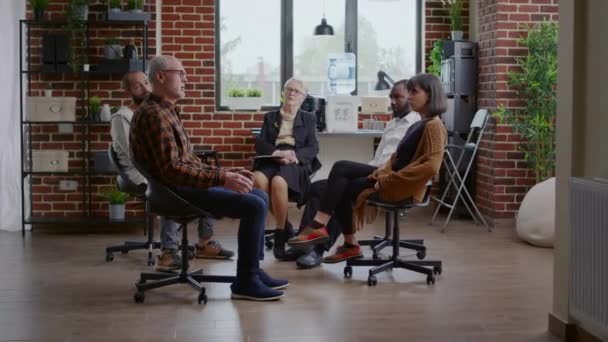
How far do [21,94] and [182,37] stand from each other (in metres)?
1.79

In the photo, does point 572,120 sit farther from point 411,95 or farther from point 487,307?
point 411,95

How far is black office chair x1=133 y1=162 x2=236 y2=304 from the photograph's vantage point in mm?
4984

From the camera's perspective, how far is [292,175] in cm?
675

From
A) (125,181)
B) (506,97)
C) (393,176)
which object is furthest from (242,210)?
(506,97)

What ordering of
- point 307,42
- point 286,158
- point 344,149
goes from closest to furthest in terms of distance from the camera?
point 286,158 < point 344,149 < point 307,42

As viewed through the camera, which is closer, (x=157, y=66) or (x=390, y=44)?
(x=157, y=66)

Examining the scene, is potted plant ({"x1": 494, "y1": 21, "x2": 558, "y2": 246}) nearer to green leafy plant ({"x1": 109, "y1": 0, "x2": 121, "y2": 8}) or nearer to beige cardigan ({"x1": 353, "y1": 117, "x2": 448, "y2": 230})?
beige cardigan ({"x1": 353, "y1": 117, "x2": 448, "y2": 230})

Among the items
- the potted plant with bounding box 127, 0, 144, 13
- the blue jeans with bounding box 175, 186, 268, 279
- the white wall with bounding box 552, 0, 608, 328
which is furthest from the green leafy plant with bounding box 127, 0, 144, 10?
the white wall with bounding box 552, 0, 608, 328

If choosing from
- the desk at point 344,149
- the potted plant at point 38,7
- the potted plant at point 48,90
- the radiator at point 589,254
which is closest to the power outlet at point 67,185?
the potted plant at point 48,90

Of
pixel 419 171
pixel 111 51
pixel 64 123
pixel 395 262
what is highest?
pixel 111 51

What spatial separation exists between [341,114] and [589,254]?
4768 mm

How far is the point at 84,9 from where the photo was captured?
7777 mm

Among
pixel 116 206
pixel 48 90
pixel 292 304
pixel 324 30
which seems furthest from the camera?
pixel 324 30

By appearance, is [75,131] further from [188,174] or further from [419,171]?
[419,171]
